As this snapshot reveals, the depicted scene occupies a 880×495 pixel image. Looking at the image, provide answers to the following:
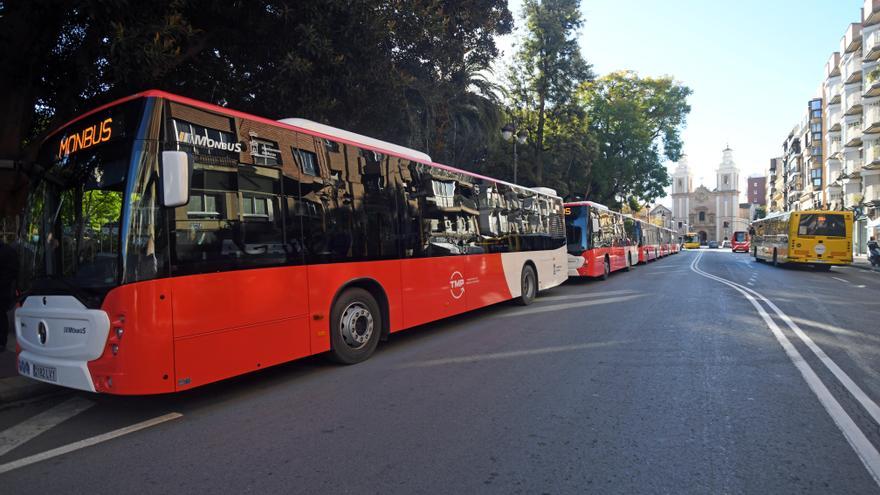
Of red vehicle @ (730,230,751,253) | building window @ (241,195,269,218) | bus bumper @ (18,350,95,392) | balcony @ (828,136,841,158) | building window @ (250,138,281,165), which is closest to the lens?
bus bumper @ (18,350,95,392)

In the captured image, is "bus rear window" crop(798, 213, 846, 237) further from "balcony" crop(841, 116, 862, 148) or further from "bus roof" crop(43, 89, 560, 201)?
"balcony" crop(841, 116, 862, 148)

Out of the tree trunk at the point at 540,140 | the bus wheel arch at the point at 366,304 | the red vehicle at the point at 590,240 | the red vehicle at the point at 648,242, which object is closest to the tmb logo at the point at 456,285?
the bus wheel arch at the point at 366,304

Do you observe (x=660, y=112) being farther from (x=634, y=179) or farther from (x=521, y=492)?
(x=521, y=492)

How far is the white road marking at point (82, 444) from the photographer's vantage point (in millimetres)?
3595

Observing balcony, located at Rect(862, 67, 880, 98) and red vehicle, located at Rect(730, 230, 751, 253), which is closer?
balcony, located at Rect(862, 67, 880, 98)

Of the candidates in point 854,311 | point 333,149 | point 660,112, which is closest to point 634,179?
point 660,112

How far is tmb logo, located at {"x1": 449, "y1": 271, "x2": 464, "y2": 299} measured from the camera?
842 cm

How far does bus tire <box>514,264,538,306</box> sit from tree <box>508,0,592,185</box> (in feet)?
51.6

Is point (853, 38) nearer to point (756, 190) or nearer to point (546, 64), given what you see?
point (546, 64)

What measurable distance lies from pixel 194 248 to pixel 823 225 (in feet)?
82.2

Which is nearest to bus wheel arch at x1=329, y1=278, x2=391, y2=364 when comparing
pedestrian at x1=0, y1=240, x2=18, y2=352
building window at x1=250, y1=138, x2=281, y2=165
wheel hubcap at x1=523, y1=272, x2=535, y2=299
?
building window at x1=250, y1=138, x2=281, y2=165

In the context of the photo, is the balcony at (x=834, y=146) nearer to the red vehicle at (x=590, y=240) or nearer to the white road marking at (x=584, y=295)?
the red vehicle at (x=590, y=240)

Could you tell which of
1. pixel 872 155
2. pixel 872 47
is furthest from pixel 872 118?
pixel 872 47

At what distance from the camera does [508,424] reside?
4.05 m
